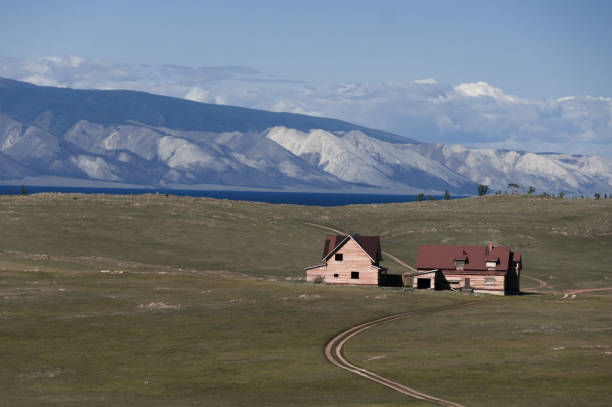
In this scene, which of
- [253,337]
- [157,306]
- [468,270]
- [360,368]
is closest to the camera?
[360,368]

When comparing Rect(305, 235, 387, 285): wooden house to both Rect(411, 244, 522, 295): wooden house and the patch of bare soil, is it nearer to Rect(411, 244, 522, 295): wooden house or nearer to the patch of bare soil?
Rect(411, 244, 522, 295): wooden house

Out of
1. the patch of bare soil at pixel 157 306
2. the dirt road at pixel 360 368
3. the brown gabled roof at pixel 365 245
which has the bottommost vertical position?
the dirt road at pixel 360 368

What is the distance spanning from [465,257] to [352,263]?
15946mm

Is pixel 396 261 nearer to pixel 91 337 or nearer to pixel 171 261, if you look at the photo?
pixel 171 261

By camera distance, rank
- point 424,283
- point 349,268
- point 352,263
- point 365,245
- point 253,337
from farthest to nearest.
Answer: point 424,283, point 349,268, point 352,263, point 365,245, point 253,337

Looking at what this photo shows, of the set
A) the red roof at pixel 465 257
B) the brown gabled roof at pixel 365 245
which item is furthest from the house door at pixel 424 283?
the brown gabled roof at pixel 365 245

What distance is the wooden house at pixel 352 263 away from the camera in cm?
12456

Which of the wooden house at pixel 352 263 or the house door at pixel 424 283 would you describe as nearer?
the wooden house at pixel 352 263

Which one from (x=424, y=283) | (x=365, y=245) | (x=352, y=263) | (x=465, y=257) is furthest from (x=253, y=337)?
(x=465, y=257)

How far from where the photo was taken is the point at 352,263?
413ft

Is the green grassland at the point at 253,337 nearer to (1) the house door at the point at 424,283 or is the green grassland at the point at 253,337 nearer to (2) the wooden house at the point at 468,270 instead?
(2) the wooden house at the point at 468,270

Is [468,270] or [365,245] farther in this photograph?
[468,270]

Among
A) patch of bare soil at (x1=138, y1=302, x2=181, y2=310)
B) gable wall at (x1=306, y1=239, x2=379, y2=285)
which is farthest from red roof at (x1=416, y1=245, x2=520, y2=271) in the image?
patch of bare soil at (x1=138, y1=302, x2=181, y2=310)

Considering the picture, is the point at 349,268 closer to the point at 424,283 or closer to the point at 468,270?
the point at 424,283
